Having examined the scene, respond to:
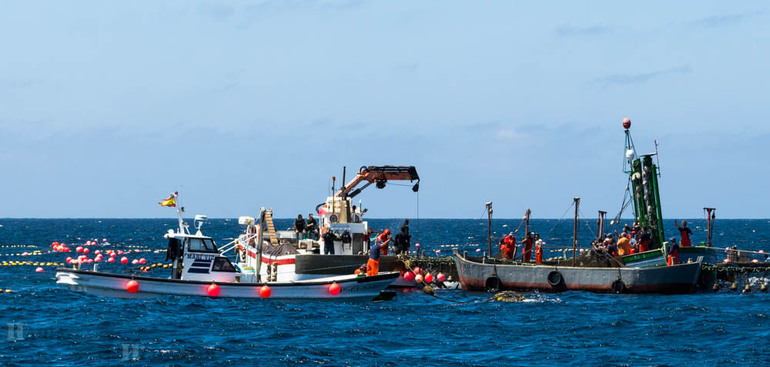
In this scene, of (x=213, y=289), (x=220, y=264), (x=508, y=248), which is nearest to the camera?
(x=213, y=289)

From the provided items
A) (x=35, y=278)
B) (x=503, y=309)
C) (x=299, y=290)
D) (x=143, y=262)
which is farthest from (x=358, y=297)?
(x=143, y=262)

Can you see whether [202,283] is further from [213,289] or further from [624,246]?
[624,246]

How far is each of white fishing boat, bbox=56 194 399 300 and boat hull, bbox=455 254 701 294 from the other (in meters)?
6.11

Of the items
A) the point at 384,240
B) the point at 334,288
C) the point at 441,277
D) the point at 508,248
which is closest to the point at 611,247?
the point at 508,248

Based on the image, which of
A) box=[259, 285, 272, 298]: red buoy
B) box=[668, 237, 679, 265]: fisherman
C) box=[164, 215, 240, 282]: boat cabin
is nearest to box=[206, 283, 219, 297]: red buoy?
box=[164, 215, 240, 282]: boat cabin

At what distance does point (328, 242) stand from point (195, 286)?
347 inches

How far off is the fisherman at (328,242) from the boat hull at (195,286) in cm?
735

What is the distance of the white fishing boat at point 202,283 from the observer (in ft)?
108

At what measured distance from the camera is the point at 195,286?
32844 millimetres

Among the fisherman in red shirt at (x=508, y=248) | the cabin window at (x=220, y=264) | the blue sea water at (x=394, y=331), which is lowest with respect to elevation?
the blue sea water at (x=394, y=331)

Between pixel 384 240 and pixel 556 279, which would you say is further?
pixel 384 240

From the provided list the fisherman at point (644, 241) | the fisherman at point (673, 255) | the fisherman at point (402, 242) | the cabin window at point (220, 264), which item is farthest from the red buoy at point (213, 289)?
the fisherman at point (673, 255)

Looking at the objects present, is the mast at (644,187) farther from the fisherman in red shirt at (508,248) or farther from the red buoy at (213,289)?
the red buoy at (213,289)

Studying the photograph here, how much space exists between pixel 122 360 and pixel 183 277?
1089 cm
